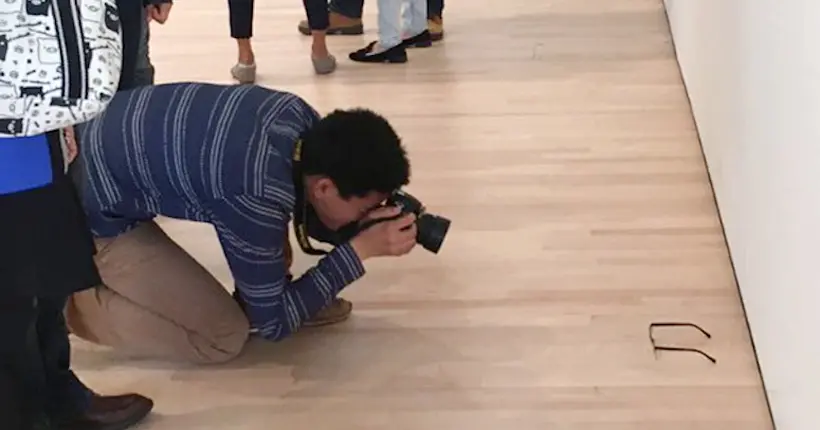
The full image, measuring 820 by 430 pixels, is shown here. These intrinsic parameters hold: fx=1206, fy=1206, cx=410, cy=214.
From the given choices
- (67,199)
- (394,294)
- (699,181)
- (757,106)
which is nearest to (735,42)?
(757,106)

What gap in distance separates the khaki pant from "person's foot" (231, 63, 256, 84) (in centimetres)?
141

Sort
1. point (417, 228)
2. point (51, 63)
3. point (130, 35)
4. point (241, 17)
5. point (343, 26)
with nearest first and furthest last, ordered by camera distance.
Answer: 1. point (51, 63)
2. point (417, 228)
3. point (130, 35)
4. point (241, 17)
5. point (343, 26)

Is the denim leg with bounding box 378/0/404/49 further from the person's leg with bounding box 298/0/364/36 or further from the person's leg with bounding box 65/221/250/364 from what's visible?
the person's leg with bounding box 65/221/250/364

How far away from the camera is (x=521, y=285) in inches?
94.5

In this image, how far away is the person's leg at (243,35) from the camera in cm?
346

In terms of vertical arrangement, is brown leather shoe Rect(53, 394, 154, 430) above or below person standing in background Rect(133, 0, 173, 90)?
below

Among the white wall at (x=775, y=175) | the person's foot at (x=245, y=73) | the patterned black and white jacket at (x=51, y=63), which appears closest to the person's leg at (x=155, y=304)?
the patterned black and white jacket at (x=51, y=63)

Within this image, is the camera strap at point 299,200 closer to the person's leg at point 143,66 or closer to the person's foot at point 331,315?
the person's foot at point 331,315

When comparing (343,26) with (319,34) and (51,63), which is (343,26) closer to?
(319,34)

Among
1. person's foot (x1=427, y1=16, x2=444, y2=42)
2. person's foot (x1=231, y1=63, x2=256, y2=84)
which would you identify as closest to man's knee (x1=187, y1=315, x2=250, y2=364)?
person's foot (x1=231, y1=63, x2=256, y2=84)

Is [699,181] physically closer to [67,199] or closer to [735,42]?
[735,42]

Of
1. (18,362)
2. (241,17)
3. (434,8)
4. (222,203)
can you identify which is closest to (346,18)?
(434,8)

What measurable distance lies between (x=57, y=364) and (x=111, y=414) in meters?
0.17

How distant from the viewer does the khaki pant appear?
210 cm
